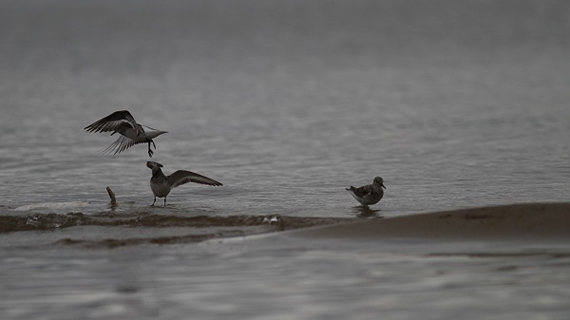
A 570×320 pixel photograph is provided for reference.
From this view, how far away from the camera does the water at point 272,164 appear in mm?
7500

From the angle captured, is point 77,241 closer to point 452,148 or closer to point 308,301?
point 308,301

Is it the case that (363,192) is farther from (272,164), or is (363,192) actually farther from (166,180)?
(272,164)

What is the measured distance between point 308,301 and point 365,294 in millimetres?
385

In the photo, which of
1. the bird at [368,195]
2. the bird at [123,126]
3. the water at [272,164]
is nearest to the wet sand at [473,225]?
the water at [272,164]

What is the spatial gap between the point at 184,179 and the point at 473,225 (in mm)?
3875

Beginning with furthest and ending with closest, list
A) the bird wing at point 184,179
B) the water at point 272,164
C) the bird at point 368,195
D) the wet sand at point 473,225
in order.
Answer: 1. the bird wing at point 184,179
2. the bird at point 368,195
3. the wet sand at point 473,225
4. the water at point 272,164


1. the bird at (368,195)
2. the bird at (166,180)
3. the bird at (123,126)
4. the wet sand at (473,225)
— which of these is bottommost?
the wet sand at (473,225)

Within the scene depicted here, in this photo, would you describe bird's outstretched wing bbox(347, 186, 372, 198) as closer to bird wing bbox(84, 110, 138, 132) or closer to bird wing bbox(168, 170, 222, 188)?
bird wing bbox(168, 170, 222, 188)

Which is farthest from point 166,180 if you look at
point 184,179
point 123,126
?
point 123,126

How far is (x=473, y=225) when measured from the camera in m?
9.41

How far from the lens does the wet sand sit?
920 centimetres

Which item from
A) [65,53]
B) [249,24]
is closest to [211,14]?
[249,24]

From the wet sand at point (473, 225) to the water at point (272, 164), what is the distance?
20.1 inches

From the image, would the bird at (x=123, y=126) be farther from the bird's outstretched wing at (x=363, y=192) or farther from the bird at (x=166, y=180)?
the bird's outstretched wing at (x=363, y=192)
